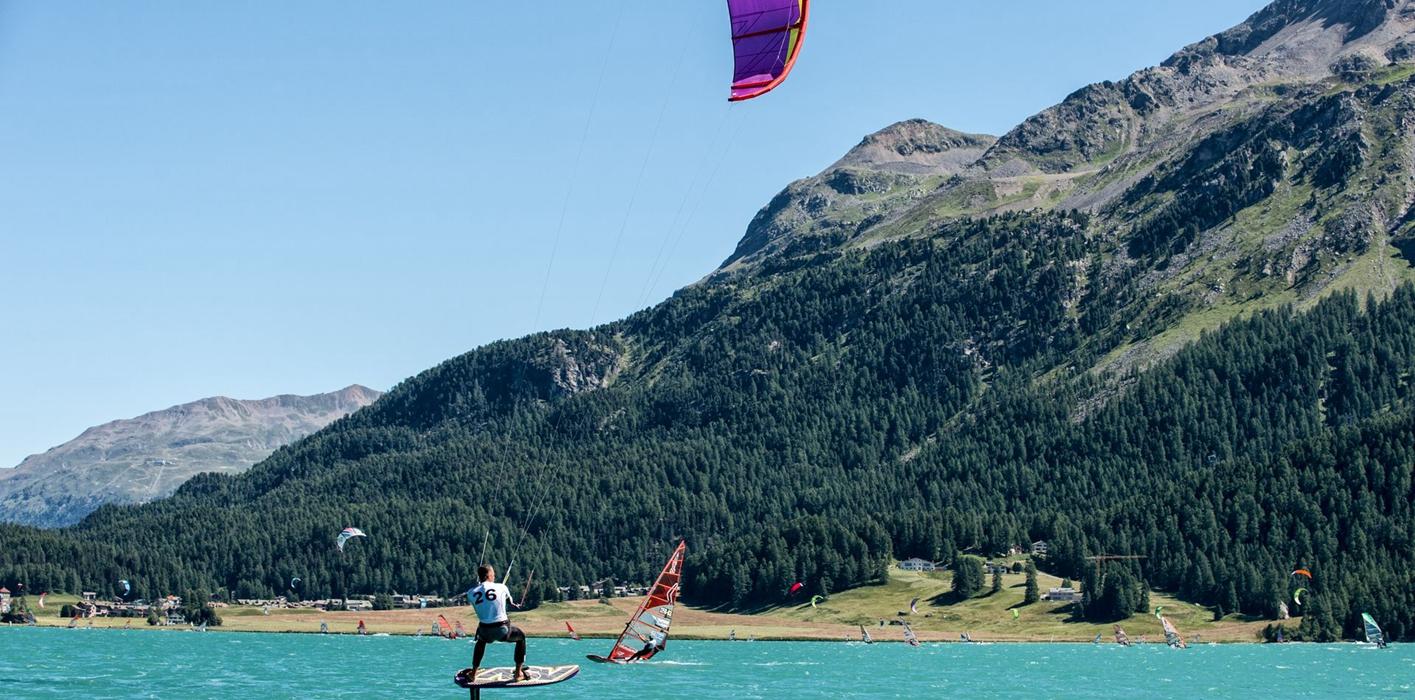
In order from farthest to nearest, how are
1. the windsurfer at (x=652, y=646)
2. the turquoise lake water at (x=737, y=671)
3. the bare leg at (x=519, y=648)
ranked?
the turquoise lake water at (x=737, y=671)
the windsurfer at (x=652, y=646)
the bare leg at (x=519, y=648)

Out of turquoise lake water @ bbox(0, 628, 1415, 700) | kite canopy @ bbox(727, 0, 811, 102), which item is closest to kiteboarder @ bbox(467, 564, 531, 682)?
kite canopy @ bbox(727, 0, 811, 102)

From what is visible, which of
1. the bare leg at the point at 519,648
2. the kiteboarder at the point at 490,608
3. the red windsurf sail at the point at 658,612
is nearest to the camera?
the kiteboarder at the point at 490,608

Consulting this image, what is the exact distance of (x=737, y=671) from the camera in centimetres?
13300

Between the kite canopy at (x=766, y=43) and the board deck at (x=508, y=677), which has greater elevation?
the kite canopy at (x=766, y=43)

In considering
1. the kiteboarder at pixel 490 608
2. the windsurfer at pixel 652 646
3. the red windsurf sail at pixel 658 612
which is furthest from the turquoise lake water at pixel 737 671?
the kiteboarder at pixel 490 608

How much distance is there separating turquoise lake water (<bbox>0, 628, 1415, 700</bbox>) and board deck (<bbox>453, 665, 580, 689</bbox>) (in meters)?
43.6

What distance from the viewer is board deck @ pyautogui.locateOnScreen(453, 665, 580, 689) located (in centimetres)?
4816

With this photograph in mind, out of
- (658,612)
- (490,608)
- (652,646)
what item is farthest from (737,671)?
(490,608)

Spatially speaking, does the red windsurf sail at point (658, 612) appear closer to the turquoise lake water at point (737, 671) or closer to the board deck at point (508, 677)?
the turquoise lake water at point (737, 671)

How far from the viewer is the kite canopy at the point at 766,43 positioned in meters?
59.6

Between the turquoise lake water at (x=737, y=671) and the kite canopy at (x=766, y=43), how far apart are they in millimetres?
47198

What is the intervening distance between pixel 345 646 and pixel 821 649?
2085 inches

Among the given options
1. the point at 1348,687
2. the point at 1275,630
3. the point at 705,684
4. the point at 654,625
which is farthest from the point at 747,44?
the point at 1275,630

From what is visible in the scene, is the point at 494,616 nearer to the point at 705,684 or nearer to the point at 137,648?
the point at 705,684
